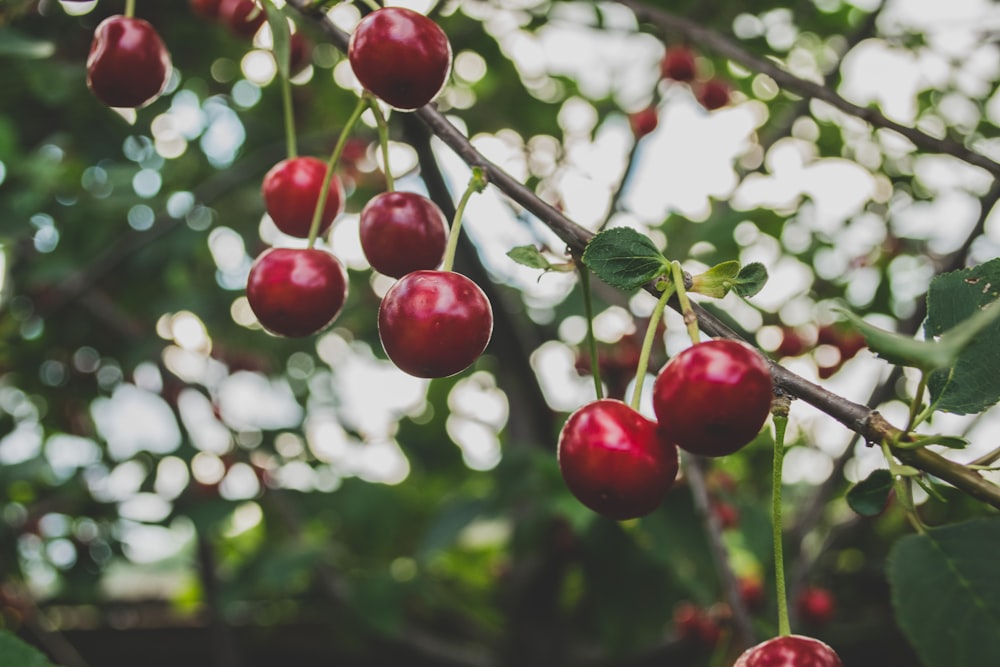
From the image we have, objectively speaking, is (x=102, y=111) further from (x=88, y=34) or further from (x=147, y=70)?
(x=147, y=70)

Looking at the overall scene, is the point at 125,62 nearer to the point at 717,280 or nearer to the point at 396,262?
the point at 396,262

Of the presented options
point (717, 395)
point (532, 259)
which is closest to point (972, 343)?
point (717, 395)

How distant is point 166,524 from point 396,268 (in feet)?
7.01

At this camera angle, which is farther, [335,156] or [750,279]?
[335,156]

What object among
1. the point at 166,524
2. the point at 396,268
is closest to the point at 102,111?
the point at 166,524

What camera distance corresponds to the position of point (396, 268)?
968mm

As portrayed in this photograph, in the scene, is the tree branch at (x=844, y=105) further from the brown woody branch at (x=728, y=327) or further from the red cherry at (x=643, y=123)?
the red cherry at (x=643, y=123)

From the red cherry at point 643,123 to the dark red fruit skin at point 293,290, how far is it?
1.64 metres

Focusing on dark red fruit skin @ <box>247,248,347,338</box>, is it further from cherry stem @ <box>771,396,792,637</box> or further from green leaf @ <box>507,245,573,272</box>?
cherry stem @ <box>771,396,792,637</box>

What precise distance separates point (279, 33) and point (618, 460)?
0.55 m

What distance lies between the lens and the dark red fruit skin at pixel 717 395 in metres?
0.64

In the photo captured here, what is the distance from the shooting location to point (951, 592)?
91cm

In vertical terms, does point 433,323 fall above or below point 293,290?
above

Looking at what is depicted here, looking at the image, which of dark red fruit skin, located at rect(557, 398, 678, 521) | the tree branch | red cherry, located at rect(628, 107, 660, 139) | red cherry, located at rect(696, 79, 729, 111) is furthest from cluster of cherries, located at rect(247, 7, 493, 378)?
red cherry, located at rect(696, 79, 729, 111)
